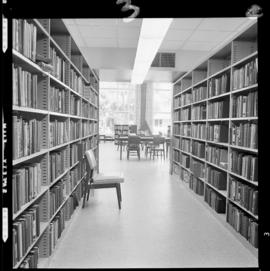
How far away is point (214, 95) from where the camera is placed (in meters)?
4.10

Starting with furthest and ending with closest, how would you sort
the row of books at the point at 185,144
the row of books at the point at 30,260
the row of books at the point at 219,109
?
the row of books at the point at 185,144 < the row of books at the point at 219,109 < the row of books at the point at 30,260

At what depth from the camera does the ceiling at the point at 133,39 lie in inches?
215

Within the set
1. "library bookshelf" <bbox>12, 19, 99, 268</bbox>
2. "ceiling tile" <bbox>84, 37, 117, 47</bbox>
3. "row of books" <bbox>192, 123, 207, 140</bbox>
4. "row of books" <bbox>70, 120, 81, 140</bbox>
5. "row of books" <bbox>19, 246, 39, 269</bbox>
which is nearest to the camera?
"library bookshelf" <bbox>12, 19, 99, 268</bbox>

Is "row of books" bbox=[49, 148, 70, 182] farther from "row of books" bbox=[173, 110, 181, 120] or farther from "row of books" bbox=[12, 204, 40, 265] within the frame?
"row of books" bbox=[173, 110, 181, 120]

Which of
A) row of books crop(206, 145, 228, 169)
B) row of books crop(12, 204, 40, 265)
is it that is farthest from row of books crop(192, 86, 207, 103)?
row of books crop(12, 204, 40, 265)

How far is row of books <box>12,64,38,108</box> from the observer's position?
5.37ft

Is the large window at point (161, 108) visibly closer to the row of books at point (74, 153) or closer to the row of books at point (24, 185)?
the row of books at point (74, 153)

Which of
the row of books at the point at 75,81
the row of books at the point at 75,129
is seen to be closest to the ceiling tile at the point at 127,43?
the row of books at the point at 75,81

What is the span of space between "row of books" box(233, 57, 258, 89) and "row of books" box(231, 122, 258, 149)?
0.44 m

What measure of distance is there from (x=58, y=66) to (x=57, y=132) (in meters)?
0.66

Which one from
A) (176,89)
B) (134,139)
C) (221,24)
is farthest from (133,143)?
(221,24)

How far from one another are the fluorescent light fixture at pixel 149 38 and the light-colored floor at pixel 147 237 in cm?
258

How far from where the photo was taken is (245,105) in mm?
3051
